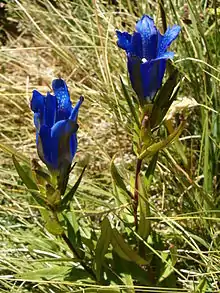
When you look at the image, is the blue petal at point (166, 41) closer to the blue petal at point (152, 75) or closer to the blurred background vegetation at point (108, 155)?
the blue petal at point (152, 75)

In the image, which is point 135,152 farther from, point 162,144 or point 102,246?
point 102,246

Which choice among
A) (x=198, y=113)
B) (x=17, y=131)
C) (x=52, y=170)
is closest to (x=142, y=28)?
(x=52, y=170)

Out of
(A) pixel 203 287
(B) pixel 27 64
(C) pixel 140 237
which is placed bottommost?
(A) pixel 203 287

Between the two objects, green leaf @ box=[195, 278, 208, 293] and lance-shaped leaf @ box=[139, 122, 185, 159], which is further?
green leaf @ box=[195, 278, 208, 293]

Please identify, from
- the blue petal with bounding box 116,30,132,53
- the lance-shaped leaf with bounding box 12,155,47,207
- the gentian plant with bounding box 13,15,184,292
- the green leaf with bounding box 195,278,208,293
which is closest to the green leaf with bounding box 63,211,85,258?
the gentian plant with bounding box 13,15,184,292

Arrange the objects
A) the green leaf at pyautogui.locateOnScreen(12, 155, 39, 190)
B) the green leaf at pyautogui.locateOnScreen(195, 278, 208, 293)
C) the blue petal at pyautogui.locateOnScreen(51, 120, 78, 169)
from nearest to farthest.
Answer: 1. the blue petal at pyautogui.locateOnScreen(51, 120, 78, 169)
2. the green leaf at pyautogui.locateOnScreen(12, 155, 39, 190)
3. the green leaf at pyautogui.locateOnScreen(195, 278, 208, 293)

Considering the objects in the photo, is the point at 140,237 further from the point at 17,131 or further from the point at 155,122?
the point at 17,131

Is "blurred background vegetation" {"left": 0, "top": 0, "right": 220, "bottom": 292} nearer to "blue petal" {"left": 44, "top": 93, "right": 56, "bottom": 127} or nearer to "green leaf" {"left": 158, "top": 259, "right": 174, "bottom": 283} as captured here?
"green leaf" {"left": 158, "top": 259, "right": 174, "bottom": 283}
